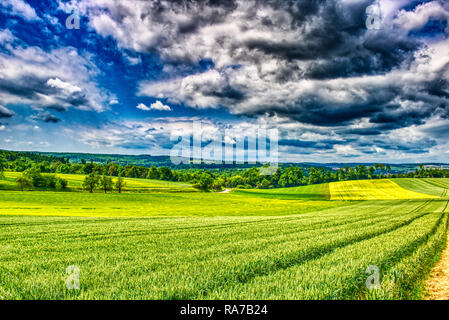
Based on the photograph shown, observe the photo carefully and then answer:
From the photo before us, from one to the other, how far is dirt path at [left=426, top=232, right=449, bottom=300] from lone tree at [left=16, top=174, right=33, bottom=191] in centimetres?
10859

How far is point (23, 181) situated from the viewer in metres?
86.8

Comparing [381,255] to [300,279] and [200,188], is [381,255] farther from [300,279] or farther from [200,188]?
[200,188]

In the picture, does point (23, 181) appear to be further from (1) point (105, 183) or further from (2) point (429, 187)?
(2) point (429, 187)

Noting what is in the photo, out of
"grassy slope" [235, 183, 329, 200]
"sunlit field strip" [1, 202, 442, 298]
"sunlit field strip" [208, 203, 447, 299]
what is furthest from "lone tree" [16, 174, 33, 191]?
"sunlit field strip" [208, 203, 447, 299]

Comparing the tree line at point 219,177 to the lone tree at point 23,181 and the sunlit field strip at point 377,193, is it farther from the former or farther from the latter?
the sunlit field strip at point 377,193

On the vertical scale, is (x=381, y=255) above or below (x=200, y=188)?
above

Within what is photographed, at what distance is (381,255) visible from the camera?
9703mm

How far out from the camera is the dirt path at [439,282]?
6719 millimetres

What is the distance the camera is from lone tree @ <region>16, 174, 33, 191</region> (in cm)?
8631

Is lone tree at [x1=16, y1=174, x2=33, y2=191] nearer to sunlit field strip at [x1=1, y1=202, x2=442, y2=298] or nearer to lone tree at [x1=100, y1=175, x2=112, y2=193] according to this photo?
lone tree at [x1=100, y1=175, x2=112, y2=193]

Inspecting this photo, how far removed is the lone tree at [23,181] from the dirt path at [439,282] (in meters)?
109
